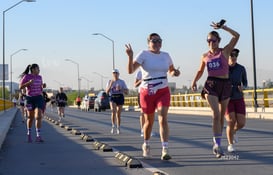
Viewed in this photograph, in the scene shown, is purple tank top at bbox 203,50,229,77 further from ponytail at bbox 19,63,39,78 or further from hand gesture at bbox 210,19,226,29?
ponytail at bbox 19,63,39,78

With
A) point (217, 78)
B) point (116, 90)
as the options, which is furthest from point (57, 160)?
point (116, 90)

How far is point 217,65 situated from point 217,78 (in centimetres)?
21

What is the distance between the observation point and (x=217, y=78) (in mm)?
9328

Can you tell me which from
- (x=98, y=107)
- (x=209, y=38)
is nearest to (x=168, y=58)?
(x=209, y=38)

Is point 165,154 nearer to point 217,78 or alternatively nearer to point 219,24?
point 217,78

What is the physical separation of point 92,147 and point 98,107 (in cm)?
3914

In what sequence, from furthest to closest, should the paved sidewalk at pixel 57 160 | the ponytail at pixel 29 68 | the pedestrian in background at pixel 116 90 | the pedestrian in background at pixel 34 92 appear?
the pedestrian in background at pixel 116 90 → the ponytail at pixel 29 68 → the pedestrian in background at pixel 34 92 → the paved sidewalk at pixel 57 160

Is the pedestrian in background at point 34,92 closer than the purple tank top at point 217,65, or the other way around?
the purple tank top at point 217,65

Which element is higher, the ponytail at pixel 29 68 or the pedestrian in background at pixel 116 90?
the ponytail at pixel 29 68

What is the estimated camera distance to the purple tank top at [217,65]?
9.27 metres

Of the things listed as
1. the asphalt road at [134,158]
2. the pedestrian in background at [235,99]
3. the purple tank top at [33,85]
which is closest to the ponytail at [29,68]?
the purple tank top at [33,85]

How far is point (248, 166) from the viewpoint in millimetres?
8344

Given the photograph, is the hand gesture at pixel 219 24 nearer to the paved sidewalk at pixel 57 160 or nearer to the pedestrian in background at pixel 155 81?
the pedestrian in background at pixel 155 81

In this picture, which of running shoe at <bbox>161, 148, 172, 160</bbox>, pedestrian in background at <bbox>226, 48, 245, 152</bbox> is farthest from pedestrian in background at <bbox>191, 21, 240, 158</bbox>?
running shoe at <bbox>161, 148, 172, 160</bbox>
